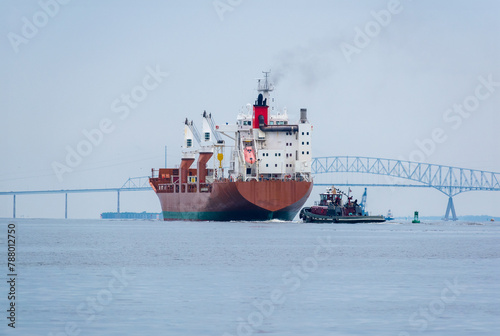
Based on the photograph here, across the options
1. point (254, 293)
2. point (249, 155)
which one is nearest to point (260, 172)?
point (249, 155)

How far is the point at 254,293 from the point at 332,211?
6245cm

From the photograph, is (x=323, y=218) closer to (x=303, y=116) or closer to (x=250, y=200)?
(x=303, y=116)

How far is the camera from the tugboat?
288 feet

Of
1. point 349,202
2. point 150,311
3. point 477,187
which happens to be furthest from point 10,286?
point 477,187

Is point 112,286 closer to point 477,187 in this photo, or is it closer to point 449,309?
point 449,309

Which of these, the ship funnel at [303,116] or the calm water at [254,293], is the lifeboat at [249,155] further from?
the calm water at [254,293]

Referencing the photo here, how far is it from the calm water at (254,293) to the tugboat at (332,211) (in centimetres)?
4405

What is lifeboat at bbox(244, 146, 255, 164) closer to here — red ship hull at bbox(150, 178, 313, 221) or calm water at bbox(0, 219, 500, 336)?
red ship hull at bbox(150, 178, 313, 221)

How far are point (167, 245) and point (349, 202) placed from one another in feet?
147

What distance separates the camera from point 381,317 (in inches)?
844

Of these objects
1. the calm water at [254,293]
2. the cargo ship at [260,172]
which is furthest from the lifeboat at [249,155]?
the calm water at [254,293]

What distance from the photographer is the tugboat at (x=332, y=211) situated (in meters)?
87.7

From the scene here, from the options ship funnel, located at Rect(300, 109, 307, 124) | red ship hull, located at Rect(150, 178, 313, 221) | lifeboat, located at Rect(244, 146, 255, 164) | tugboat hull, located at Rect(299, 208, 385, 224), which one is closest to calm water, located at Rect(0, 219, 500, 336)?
red ship hull, located at Rect(150, 178, 313, 221)

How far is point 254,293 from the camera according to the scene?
84.5 feet
